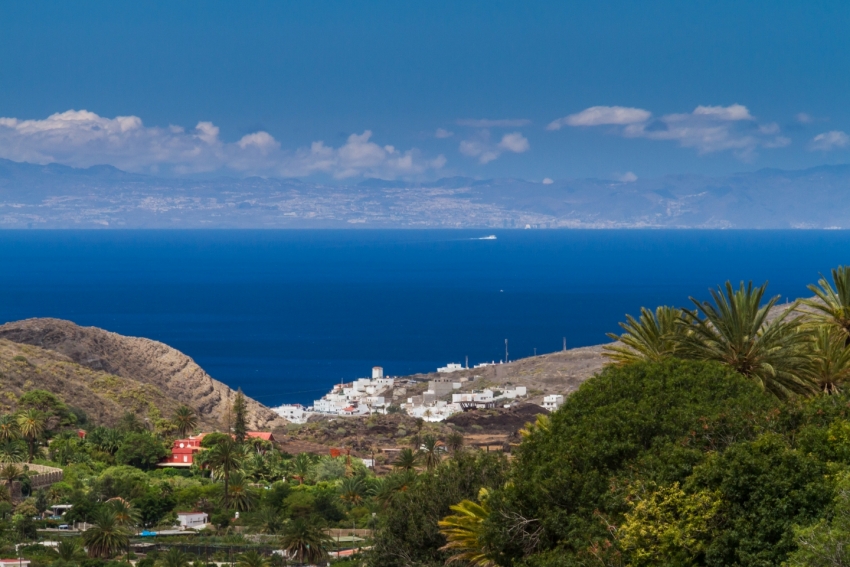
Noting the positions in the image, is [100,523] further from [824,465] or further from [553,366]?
[553,366]

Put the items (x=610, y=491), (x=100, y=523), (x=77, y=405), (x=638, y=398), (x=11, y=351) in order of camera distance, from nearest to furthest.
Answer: (x=610, y=491)
(x=638, y=398)
(x=100, y=523)
(x=77, y=405)
(x=11, y=351)

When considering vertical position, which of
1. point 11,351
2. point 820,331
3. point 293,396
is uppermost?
point 820,331

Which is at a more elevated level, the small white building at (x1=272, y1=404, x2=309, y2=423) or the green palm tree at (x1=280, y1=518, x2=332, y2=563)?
the green palm tree at (x1=280, y1=518, x2=332, y2=563)

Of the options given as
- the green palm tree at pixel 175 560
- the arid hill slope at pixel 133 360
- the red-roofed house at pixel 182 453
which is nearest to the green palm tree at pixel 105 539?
the green palm tree at pixel 175 560

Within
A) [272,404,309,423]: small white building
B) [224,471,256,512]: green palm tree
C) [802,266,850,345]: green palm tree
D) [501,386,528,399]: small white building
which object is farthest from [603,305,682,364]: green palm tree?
[272,404,309,423]: small white building

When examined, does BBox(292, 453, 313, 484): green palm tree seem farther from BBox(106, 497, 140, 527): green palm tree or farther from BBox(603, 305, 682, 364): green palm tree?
BBox(603, 305, 682, 364): green palm tree

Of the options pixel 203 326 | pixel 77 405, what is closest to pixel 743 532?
pixel 77 405
